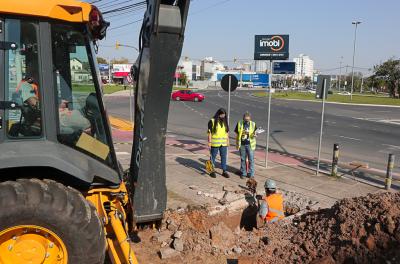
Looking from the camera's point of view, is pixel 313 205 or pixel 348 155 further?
pixel 348 155

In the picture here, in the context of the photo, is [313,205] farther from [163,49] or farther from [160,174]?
[163,49]

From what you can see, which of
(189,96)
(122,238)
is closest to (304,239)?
(122,238)

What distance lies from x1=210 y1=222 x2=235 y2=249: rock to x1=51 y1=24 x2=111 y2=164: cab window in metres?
2.32

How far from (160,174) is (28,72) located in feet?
5.15

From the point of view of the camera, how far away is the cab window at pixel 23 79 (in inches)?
129

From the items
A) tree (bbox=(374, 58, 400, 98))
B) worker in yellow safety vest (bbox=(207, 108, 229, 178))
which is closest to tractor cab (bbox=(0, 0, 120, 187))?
worker in yellow safety vest (bbox=(207, 108, 229, 178))

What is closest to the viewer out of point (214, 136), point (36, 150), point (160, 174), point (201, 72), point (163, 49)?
point (36, 150)

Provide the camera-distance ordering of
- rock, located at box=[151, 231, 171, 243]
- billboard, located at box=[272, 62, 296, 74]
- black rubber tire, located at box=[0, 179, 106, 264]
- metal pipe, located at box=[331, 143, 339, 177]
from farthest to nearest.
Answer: billboard, located at box=[272, 62, 296, 74] → metal pipe, located at box=[331, 143, 339, 177] → rock, located at box=[151, 231, 171, 243] → black rubber tire, located at box=[0, 179, 106, 264]

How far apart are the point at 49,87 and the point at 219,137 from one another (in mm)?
6214

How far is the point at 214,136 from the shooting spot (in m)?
9.39

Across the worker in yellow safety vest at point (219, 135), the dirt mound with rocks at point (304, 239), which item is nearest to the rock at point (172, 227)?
the dirt mound with rocks at point (304, 239)

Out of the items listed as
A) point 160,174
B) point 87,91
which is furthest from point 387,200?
point 87,91

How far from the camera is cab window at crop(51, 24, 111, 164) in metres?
3.52

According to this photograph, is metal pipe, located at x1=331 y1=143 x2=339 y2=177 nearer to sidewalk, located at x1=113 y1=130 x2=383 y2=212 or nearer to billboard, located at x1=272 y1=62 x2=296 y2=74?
sidewalk, located at x1=113 y1=130 x2=383 y2=212
